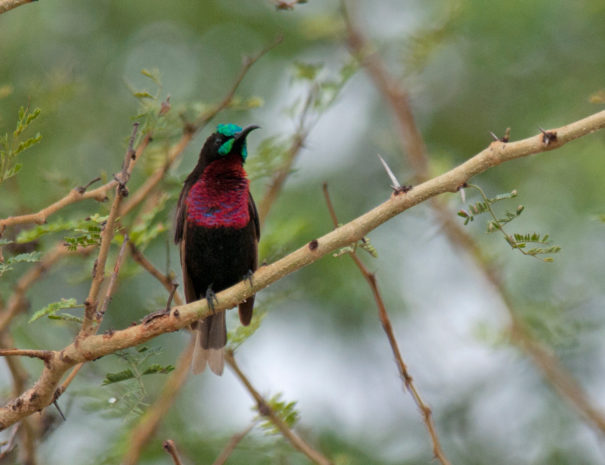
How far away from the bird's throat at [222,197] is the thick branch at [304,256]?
6.11ft

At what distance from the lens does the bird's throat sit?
4.72 meters

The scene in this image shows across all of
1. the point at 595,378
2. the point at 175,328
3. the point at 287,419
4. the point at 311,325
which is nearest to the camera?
the point at 175,328

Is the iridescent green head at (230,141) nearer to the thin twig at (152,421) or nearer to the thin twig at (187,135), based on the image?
the thin twig at (187,135)

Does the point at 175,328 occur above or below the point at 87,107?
below

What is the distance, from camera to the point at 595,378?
6.15 metres

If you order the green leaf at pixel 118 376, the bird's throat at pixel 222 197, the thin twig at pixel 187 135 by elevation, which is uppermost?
the bird's throat at pixel 222 197

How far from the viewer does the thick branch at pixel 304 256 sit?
101 inches

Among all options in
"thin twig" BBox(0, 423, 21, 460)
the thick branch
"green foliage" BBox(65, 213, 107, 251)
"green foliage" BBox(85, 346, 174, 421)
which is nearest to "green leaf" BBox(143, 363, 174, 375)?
"green foliage" BBox(85, 346, 174, 421)

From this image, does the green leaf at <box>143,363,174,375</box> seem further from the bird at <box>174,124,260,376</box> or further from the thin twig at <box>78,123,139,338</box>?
the bird at <box>174,124,260,376</box>

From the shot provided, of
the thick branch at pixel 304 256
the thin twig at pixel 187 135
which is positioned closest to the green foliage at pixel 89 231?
the thick branch at pixel 304 256

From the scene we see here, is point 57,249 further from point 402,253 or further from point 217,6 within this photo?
point 217,6

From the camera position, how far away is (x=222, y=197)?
4738mm

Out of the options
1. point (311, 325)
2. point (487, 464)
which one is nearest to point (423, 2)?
point (311, 325)

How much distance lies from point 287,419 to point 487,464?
3.27 m
